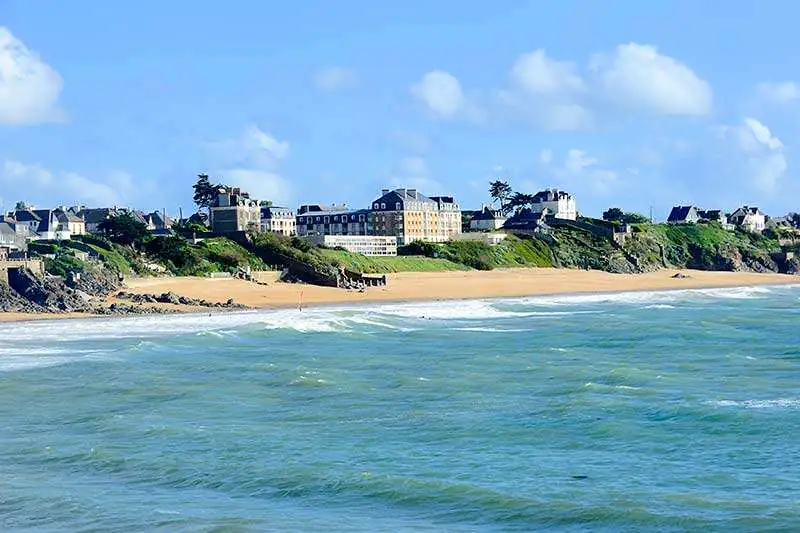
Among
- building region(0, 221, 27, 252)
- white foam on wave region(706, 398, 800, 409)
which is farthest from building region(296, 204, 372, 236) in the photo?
white foam on wave region(706, 398, 800, 409)

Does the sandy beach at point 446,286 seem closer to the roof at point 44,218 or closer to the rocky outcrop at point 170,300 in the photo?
the rocky outcrop at point 170,300

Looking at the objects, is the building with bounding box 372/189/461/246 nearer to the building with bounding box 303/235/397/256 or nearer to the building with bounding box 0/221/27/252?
the building with bounding box 303/235/397/256

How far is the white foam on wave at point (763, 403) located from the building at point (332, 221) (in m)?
82.0

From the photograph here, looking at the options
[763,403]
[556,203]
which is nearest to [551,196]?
[556,203]

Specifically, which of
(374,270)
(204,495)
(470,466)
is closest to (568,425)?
(470,466)

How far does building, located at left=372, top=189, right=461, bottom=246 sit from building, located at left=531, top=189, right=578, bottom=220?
1768 cm

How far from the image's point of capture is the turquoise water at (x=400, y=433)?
18719 millimetres

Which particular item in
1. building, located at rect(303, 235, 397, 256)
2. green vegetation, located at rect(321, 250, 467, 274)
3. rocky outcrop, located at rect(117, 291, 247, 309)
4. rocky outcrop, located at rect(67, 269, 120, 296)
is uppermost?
building, located at rect(303, 235, 397, 256)

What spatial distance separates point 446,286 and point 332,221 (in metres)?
36.0

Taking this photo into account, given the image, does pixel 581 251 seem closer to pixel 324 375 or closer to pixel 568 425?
pixel 324 375

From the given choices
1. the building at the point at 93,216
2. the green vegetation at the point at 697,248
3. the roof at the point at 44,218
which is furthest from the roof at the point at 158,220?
the green vegetation at the point at 697,248

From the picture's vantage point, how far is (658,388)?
1216 inches

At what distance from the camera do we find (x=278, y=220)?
349 ft

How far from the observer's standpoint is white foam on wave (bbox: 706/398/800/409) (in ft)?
89.2
